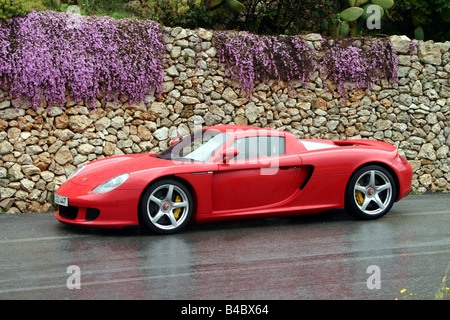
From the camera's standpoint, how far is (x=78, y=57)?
10211 millimetres

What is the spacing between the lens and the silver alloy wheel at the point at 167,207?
718 centimetres

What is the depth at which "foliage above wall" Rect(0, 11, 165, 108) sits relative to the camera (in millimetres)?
9766

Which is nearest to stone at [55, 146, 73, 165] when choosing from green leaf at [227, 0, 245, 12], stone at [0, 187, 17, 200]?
stone at [0, 187, 17, 200]

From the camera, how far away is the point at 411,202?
33.9 feet

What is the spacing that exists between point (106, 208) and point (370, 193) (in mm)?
3545

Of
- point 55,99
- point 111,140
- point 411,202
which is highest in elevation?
point 55,99

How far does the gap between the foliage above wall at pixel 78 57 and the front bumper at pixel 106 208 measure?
3423 millimetres

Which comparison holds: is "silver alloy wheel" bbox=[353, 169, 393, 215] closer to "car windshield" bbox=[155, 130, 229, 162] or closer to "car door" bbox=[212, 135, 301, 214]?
"car door" bbox=[212, 135, 301, 214]

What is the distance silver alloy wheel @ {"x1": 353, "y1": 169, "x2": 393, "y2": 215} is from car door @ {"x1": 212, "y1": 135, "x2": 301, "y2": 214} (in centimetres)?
96

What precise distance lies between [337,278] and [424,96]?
844cm

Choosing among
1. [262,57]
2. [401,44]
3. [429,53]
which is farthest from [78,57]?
[429,53]

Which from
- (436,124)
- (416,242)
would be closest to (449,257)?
(416,242)
